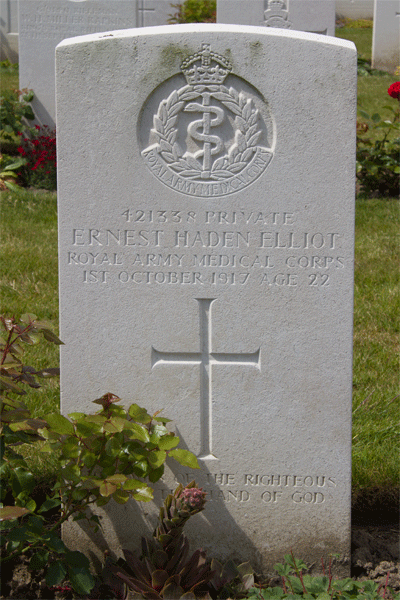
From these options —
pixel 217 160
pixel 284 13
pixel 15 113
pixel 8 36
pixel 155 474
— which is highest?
pixel 8 36

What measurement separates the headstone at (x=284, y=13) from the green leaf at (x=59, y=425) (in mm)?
7030

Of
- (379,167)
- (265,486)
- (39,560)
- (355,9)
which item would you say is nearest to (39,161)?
(379,167)

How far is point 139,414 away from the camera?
2.35m

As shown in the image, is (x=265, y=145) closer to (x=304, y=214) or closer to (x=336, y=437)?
(x=304, y=214)

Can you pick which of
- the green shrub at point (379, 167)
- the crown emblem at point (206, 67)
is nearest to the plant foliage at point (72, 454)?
the crown emblem at point (206, 67)

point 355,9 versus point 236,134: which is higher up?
point 355,9

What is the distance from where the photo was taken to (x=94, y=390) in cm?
254

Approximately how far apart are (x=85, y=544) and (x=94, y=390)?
2.06 ft

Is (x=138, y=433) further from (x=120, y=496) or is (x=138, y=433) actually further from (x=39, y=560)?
(x=39, y=560)

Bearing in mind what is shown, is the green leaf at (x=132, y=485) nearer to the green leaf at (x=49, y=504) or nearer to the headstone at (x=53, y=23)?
the green leaf at (x=49, y=504)

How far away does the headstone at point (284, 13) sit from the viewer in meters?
8.09

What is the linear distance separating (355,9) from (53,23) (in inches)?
681

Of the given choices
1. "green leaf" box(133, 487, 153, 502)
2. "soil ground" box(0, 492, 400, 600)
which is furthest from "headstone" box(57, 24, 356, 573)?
"green leaf" box(133, 487, 153, 502)

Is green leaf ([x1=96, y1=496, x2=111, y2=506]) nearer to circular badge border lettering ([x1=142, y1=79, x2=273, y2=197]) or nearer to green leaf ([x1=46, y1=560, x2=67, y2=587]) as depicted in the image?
green leaf ([x1=46, y1=560, x2=67, y2=587])
